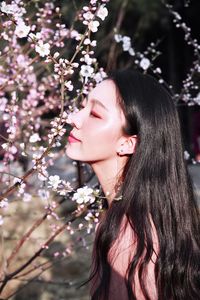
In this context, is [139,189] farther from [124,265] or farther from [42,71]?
[42,71]

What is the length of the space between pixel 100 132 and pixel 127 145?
0.10 metres

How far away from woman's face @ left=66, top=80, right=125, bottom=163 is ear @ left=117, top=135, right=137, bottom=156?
11 millimetres

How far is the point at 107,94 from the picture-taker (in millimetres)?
1956

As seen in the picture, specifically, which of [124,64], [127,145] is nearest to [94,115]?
[127,145]

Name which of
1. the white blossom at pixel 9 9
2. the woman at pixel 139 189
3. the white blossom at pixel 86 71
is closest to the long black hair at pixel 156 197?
the woman at pixel 139 189

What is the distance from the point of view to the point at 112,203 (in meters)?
1.96

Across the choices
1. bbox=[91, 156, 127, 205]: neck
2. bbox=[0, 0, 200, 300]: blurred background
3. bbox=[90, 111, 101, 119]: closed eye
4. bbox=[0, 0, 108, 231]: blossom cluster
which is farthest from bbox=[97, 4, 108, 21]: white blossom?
bbox=[0, 0, 200, 300]: blurred background

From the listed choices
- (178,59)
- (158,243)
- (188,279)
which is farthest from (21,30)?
(178,59)

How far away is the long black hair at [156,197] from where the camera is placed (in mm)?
1858

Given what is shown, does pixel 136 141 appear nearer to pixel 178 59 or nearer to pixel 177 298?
pixel 177 298

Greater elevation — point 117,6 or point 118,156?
point 117,6

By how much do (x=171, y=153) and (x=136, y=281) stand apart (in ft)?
1.44

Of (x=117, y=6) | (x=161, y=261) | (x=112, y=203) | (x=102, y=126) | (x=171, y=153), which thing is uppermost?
(x=117, y=6)

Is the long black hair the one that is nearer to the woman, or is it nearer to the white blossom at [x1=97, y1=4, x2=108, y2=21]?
the woman
